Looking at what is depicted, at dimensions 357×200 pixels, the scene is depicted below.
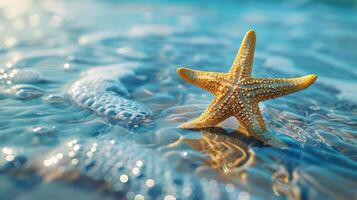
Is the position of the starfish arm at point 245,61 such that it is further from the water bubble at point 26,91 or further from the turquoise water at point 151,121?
the water bubble at point 26,91

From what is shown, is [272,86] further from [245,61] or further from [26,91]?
[26,91]

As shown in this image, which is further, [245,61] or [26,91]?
[26,91]

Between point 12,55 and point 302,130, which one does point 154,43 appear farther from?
point 302,130

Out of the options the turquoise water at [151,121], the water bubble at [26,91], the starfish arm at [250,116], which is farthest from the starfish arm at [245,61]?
the water bubble at [26,91]

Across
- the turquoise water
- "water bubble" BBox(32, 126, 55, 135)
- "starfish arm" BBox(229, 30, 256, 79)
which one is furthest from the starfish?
"water bubble" BBox(32, 126, 55, 135)

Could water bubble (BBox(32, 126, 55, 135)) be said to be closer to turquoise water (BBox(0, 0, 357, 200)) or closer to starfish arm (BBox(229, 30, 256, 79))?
turquoise water (BBox(0, 0, 357, 200))

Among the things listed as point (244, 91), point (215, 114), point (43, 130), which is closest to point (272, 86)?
point (244, 91)
